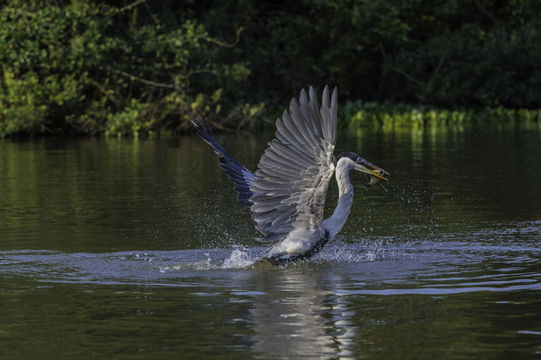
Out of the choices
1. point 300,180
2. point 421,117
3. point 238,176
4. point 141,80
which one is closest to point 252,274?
point 300,180

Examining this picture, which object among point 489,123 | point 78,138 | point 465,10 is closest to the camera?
point 78,138

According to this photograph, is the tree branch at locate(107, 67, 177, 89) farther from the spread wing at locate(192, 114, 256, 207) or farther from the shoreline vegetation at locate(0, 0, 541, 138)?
the spread wing at locate(192, 114, 256, 207)

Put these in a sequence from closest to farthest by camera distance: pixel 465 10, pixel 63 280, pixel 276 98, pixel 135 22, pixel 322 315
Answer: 1. pixel 322 315
2. pixel 63 280
3. pixel 135 22
4. pixel 276 98
5. pixel 465 10

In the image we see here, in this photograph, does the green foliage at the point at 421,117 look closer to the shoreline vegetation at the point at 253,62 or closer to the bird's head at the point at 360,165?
the shoreline vegetation at the point at 253,62

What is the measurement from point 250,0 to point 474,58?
7426 millimetres

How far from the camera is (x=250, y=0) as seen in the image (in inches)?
1396

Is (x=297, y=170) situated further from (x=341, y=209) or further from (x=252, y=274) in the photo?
(x=252, y=274)

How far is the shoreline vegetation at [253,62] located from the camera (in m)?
27.6

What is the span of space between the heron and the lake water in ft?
0.94

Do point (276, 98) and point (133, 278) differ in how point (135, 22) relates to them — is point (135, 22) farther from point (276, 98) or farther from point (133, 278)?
point (133, 278)

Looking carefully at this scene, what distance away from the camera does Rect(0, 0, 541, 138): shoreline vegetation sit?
90.5 ft

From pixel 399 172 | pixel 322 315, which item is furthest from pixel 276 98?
pixel 322 315

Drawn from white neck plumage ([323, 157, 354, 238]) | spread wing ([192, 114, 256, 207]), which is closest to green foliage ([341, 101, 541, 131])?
spread wing ([192, 114, 256, 207])

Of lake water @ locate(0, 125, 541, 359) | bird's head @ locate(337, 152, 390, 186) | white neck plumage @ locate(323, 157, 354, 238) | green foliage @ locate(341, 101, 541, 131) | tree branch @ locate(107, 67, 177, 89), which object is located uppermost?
tree branch @ locate(107, 67, 177, 89)
